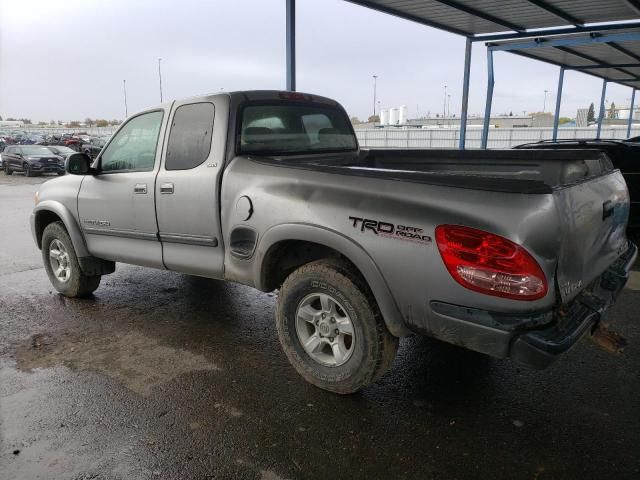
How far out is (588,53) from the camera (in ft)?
56.0

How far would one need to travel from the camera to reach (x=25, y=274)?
6.28 metres

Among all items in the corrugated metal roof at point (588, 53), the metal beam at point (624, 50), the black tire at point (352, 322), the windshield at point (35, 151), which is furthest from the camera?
the windshield at point (35, 151)

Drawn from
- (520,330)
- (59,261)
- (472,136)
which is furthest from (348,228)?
(472,136)

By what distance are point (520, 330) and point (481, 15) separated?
10.6 m

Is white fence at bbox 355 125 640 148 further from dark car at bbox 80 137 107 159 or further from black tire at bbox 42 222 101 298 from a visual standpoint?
black tire at bbox 42 222 101 298

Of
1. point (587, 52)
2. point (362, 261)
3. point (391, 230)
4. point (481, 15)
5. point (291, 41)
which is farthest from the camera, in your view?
point (587, 52)

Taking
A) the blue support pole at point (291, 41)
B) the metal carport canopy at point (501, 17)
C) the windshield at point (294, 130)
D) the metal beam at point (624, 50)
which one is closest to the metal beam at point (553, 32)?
the metal carport canopy at point (501, 17)

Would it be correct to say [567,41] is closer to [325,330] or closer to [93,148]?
[325,330]

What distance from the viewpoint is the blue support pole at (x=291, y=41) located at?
8195 millimetres

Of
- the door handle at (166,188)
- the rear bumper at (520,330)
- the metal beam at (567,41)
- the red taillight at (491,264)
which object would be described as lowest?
the rear bumper at (520,330)

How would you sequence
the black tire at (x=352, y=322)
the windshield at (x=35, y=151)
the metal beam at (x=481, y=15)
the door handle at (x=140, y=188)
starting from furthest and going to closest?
the windshield at (x=35, y=151) < the metal beam at (x=481, y=15) < the door handle at (x=140, y=188) < the black tire at (x=352, y=322)

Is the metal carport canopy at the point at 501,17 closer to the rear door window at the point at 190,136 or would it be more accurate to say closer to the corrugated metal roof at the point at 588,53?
the corrugated metal roof at the point at 588,53

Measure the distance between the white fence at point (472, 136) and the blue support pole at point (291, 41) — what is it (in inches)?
930

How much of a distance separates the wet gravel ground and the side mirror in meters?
1.38
